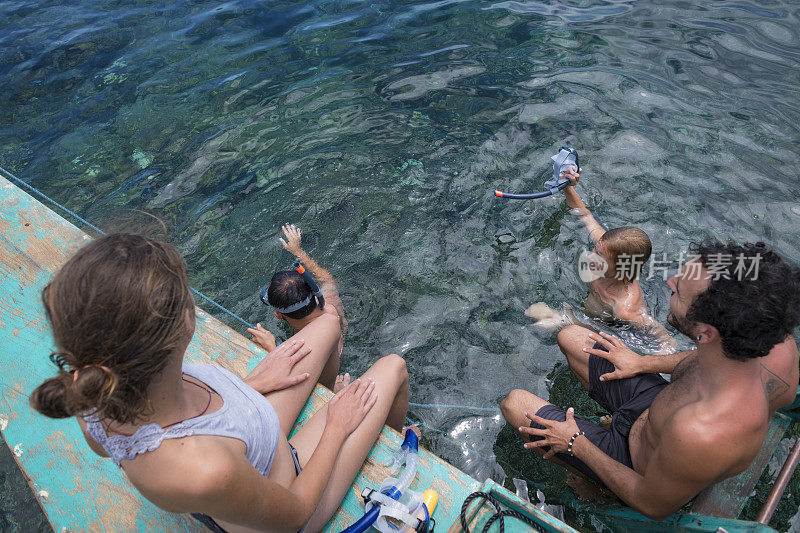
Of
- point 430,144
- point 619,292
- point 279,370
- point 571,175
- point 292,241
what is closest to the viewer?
point 279,370

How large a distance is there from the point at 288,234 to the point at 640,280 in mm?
2942

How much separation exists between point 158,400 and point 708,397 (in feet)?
6.65

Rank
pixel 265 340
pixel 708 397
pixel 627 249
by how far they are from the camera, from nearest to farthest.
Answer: pixel 708 397 → pixel 265 340 → pixel 627 249

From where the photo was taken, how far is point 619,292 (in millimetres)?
3977

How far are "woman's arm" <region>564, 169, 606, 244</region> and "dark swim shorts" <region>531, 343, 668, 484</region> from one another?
1694 mm

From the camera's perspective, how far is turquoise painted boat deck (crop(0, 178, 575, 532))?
2.37m

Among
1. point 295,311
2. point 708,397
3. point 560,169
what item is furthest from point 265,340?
point 560,169

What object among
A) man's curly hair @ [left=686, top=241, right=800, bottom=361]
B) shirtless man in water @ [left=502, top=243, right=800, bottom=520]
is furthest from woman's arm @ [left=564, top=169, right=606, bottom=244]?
man's curly hair @ [left=686, top=241, right=800, bottom=361]

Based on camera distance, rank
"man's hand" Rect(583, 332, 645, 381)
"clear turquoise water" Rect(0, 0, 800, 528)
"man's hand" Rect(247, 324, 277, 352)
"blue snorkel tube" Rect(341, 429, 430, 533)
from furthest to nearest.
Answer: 1. "clear turquoise water" Rect(0, 0, 800, 528)
2. "man's hand" Rect(247, 324, 277, 352)
3. "man's hand" Rect(583, 332, 645, 381)
4. "blue snorkel tube" Rect(341, 429, 430, 533)

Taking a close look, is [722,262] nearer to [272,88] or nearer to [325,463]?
[325,463]

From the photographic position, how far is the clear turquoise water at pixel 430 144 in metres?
4.33

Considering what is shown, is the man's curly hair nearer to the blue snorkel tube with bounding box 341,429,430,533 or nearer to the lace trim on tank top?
the blue snorkel tube with bounding box 341,429,430,533

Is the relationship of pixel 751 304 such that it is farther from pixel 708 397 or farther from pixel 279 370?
pixel 279 370

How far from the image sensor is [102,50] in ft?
26.2
